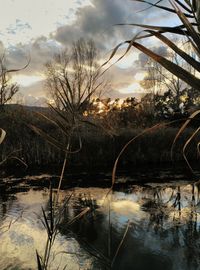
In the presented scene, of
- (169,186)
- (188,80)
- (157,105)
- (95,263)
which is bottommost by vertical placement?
(95,263)

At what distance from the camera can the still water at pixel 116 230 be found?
5410mm

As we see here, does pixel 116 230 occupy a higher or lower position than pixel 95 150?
lower

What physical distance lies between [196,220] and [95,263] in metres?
2.65

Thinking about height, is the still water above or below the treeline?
below

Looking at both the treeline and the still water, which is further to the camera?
the treeline

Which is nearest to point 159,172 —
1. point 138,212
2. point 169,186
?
point 169,186

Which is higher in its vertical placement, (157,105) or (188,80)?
(157,105)

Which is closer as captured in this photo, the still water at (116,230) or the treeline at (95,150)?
the still water at (116,230)

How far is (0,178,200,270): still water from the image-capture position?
17.7ft

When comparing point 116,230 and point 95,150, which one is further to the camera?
point 95,150

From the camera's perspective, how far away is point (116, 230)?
682cm

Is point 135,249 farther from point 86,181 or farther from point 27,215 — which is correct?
point 86,181

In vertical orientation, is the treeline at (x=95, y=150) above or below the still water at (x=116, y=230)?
above

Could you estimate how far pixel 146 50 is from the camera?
3.32 feet
